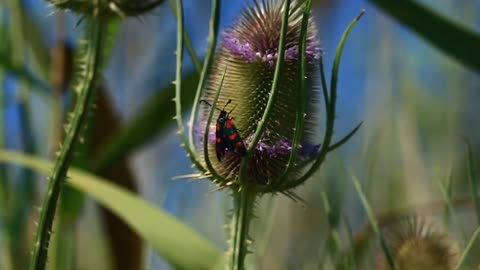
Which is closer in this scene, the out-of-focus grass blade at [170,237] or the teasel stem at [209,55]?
the teasel stem at [209,55]

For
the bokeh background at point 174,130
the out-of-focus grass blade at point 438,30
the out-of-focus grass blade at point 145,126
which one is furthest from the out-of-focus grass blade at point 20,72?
the out-of-focus grass blade at point 438,30

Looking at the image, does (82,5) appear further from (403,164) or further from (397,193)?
(403,164)

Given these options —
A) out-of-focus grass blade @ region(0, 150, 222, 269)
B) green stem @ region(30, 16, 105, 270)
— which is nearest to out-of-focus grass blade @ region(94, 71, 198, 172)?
out-of-focus grass blade @ region(0, 150, 222, 269)

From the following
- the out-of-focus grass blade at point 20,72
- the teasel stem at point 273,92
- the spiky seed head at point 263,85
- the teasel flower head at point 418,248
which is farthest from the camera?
the out-of-focus grass blade at point 20,72

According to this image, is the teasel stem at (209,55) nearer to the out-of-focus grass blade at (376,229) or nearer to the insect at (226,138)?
the insect at (226,138)

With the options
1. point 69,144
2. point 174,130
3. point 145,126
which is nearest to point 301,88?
point 69,144

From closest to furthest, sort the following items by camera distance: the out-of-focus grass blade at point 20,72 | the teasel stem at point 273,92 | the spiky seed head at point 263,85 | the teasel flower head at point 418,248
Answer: the teasel stem at point 273,92, the spiky seed head at point 263,85, the teasel flower head at point 418,248, the out-of-focus grass blade at point 20,72
